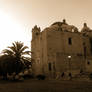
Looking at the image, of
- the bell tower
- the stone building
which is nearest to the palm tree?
the stone building

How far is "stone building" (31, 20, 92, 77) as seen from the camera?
97.9ft

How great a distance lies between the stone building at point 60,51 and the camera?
29833 millimetres

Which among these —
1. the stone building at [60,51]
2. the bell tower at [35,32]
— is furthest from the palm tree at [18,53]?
the bell tower at [35,32]

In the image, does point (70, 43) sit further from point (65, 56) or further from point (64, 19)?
point (64, 19)

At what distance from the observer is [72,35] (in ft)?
115

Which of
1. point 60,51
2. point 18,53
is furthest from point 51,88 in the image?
point 60,51

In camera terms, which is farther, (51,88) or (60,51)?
(60,51)

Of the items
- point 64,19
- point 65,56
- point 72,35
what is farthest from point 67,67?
point 64,19

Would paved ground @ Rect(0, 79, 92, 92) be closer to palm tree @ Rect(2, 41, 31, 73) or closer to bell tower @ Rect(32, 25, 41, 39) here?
palm tree @ Rect(2, 41, 31, 73)

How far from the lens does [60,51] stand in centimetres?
3297

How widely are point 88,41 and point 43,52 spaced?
1303cm

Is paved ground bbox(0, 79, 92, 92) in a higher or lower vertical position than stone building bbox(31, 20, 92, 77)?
lower

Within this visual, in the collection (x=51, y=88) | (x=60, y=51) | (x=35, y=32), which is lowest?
(x=51, y=88)

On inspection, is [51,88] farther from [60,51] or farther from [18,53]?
[60,51]
